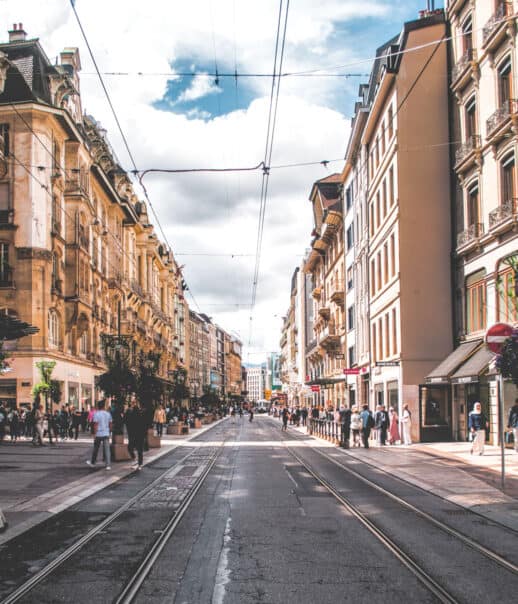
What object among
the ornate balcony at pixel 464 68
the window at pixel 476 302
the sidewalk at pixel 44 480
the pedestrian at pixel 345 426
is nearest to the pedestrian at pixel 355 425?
the pedestrian at pixel 345 426

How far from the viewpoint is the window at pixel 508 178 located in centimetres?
2768

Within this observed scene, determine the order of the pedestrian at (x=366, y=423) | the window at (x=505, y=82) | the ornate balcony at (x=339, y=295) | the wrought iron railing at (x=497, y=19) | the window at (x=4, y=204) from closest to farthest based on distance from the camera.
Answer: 1. the wrought iron railing at (x=497, y=19)
2. the window at (x=505, y=82)
3. the pedestrian at (x=366, y=423)
4. the window at (x=4, y=204)
5. the ornate balcony at (x=339, y=295)

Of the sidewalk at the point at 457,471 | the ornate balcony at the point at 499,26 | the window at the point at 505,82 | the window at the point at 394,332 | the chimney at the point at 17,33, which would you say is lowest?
the sidewalk at the point at 457,471

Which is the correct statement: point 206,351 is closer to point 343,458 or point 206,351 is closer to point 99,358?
point 99,358

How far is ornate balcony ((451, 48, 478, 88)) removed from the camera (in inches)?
→ 1232

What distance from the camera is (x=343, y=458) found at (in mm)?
26031

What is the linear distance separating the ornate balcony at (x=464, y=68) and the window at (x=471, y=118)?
0.96m

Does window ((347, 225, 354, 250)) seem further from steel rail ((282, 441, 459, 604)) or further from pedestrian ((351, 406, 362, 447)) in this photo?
steel rail ((282, 441, 459, 604))

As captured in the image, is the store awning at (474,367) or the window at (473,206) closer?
the store awning at (474,367)

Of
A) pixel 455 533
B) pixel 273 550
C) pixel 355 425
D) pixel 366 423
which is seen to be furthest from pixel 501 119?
pixel 273 550

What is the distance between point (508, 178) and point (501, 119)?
6.60 feet

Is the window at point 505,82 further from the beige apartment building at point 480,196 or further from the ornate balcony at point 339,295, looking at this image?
the ornate balcony at point 339,295

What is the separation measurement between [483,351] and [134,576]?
2387 cm

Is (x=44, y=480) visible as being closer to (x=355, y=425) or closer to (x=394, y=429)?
(x=355, y=425)
